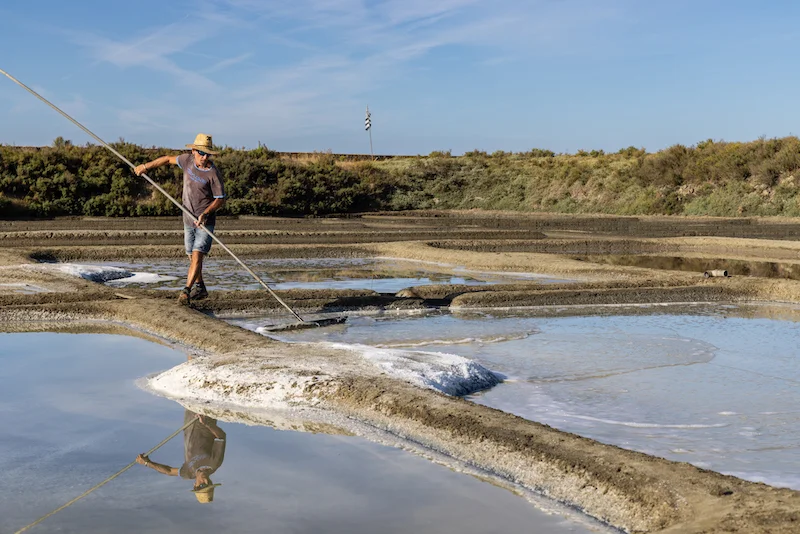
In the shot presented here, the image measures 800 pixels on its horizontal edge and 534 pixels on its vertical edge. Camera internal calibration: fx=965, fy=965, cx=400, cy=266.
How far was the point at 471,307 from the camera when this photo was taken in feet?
36.5

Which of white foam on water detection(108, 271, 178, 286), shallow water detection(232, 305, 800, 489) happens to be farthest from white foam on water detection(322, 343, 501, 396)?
white foam on water detection(108, 271, 178, 286)

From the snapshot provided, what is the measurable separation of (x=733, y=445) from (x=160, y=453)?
304 cm

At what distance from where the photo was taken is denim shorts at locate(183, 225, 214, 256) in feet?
31.8

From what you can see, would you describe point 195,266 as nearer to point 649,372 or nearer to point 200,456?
point 649,372

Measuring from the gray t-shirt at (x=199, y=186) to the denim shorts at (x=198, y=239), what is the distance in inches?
5.3

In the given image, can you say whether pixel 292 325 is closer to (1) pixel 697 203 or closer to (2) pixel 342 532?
(2) pixel 342 532

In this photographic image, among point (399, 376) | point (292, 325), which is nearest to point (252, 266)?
point (292, 325)

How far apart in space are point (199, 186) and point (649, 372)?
15.4 feet

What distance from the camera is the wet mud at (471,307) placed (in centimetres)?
405

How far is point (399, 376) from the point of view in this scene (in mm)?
6391

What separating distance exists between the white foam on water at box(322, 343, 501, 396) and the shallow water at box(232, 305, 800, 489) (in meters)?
0.14

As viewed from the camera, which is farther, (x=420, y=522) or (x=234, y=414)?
(x=234, y=414)

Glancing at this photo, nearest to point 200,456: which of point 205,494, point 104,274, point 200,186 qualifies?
point 205,494

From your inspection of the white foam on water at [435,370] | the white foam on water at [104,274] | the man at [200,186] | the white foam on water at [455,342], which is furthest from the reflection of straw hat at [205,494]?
the white foam on water at [104,274]
